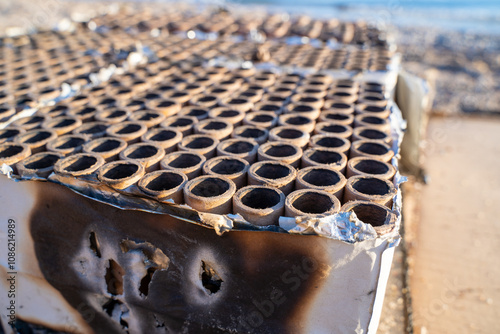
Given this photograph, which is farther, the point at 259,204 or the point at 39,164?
the point at 39,164

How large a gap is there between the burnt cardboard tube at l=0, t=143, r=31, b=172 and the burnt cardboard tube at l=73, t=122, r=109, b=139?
0.47 m

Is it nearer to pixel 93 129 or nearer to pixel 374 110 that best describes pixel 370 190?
pixel 374 110

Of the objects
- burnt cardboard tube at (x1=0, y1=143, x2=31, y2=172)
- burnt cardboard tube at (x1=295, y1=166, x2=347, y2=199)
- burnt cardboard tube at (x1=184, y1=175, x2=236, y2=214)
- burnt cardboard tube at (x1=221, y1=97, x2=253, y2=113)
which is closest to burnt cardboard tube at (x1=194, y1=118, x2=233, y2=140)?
burnt cardboard tube at (x1=221, y1=97, x2=253, y2=113)

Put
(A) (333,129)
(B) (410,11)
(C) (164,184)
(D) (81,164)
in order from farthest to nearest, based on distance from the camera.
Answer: (B) (410,11)
(A) (333,129)
(D) (81,164)
(C) (164,184)

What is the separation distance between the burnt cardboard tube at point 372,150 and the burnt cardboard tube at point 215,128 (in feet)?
3.61

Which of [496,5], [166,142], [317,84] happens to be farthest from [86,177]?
[496,5]

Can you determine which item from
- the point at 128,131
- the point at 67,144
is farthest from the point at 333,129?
the point at 67,144

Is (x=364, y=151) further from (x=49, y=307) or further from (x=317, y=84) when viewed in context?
(x=49, y=307)

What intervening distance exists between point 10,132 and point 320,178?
2733 mm

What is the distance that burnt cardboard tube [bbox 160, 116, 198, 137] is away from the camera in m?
3.29

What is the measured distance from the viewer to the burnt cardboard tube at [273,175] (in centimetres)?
246

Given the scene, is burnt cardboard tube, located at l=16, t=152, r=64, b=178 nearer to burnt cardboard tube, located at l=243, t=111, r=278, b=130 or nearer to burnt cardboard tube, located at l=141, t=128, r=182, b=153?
burnt cardboard tube, located at l=141, t=128, r=182, b=153

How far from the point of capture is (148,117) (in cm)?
351

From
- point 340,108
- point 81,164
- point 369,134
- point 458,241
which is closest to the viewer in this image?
point 81,164
